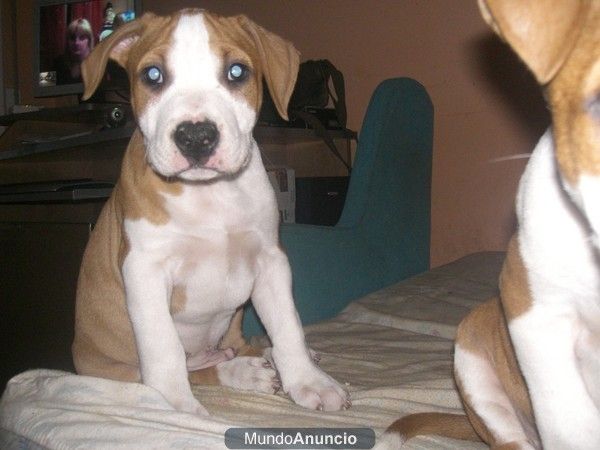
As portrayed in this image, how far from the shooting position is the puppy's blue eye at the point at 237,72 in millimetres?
1853

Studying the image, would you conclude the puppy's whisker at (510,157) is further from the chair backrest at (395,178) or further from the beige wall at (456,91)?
the chair backrest at (395,178)

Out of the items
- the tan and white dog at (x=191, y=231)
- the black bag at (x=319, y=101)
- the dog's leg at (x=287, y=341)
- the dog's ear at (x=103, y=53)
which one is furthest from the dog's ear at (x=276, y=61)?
the black bag at (x=319, y=101)

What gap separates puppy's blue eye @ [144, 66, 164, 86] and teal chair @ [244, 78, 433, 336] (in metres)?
1.00

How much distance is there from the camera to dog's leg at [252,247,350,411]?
179 centimetres

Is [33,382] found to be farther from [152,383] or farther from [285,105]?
[285,105]

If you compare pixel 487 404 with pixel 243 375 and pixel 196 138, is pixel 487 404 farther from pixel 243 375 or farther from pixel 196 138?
pixel 196 138

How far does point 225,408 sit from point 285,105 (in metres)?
0.85

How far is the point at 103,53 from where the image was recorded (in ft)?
6.37

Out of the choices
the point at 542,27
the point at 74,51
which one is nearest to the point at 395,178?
the point at 542,27

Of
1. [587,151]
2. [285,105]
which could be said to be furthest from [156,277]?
[587,151]

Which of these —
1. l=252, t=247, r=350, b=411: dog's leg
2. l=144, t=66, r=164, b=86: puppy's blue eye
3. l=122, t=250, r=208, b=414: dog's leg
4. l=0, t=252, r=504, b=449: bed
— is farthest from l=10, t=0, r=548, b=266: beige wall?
l=122, t=250, r=208, b=414: dog's leg

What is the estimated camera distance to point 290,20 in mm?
4324

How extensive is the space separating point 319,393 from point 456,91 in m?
2.40

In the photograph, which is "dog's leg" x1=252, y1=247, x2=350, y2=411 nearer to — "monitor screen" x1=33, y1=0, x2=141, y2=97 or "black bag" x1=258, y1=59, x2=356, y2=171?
"black bag" x1=258, y1=59, x2=356, y2=171
